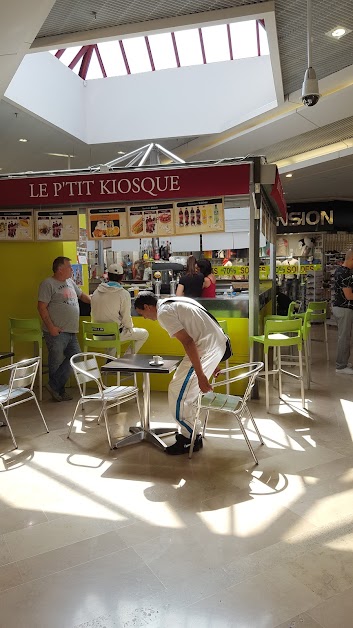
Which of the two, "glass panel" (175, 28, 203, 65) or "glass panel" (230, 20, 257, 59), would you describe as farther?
"glass panel" (175, 28, 203, 65)

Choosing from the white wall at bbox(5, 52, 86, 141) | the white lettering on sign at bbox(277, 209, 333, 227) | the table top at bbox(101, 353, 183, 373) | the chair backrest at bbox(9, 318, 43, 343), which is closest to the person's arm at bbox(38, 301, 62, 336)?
the chair backrest at bbox(9, 318, 43, 343)

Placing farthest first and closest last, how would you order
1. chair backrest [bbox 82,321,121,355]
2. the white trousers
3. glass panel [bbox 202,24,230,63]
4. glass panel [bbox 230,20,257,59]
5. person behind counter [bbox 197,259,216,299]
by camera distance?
1. glass panel [bbox 202,24,230,63]
2. glass panel [bbox 230,20,257,59]
3. person behind counter [bbox 197,259,216,299]
4. chair backrest [bbox 82,321,121,355]
5. the white trousers

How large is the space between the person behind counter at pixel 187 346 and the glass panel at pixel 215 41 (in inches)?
365

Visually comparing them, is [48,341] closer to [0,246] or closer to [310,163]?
[0,246]

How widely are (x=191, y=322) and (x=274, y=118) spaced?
5753 mm

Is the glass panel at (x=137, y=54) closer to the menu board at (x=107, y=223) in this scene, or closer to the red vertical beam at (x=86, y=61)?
the red vertical beam at (x=86, y=61)

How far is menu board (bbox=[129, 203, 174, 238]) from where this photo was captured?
5.55m

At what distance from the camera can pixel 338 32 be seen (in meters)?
5.19

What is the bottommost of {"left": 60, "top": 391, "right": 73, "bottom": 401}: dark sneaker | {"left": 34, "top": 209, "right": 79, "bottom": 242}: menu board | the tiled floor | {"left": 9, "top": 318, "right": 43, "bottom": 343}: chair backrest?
the tiled floor

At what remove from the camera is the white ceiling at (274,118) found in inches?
187

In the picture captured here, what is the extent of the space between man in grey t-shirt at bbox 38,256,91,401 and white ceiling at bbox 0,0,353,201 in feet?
8.18

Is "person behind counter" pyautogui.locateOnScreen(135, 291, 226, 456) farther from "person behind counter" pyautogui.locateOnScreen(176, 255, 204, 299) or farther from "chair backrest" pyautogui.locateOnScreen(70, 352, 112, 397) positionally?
"person behind counter" pyautogui.locateOnScreen(176, 255, 204, 299)

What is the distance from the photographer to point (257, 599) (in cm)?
216

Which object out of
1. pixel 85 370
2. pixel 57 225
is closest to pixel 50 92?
pixel 57 225
